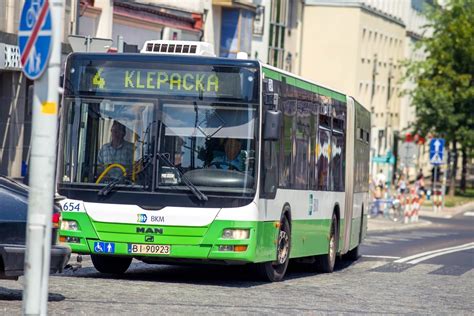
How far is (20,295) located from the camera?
48.8 ft

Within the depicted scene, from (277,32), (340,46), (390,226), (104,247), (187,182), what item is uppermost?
(340,46)

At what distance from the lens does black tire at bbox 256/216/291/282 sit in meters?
18.8

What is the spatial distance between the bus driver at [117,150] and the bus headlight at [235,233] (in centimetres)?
141

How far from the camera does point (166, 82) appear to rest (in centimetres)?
1781

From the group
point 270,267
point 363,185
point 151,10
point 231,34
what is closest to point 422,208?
point 231,34

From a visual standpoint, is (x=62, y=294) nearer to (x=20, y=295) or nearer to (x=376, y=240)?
(x=20, y=295)

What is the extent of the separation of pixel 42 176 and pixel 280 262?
9899 millimetres

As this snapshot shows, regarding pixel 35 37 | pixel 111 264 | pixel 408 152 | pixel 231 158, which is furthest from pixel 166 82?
pixel 408 152

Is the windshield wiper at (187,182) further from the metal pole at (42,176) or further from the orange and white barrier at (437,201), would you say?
the orange and white barrier at (437,201)

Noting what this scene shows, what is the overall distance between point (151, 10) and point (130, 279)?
31110 millimetres

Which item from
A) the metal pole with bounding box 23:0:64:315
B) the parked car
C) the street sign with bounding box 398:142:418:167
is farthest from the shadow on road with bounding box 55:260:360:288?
the street sign with bounding box 398:142:418:167

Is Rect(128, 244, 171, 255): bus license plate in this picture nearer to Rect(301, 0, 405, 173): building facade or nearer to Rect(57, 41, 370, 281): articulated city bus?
Rect(57, 41, 370, 281): articulated city bus

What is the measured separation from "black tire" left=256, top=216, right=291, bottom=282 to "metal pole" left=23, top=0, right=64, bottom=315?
30.2 feet

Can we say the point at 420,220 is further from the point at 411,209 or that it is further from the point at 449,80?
the point at 449,80
